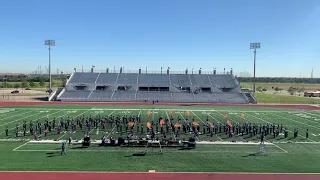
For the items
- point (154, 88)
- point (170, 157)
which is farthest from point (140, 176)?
point (154, 88)

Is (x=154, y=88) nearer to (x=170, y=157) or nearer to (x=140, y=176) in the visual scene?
(x=170, y=157)

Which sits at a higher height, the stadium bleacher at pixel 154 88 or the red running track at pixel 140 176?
the stadium bleacher at pixel 154 88

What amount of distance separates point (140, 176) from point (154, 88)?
1673 inches

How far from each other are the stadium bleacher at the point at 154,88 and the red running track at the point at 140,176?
35.6 m

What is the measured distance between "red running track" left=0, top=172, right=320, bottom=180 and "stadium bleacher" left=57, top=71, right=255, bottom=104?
35.6 metres

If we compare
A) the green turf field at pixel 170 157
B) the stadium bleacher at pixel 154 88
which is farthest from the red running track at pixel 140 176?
the stadium bleacher at pixel 154 88

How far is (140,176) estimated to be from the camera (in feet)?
42.9

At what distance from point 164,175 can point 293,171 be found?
634 cm

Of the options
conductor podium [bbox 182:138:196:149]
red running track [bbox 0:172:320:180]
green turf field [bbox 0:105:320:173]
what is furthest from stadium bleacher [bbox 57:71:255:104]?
red running track [bbox 0:172:320:180]

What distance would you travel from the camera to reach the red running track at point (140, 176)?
12.8 metres

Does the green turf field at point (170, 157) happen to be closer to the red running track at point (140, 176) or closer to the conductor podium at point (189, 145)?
the conductor podium at point (189, 145)

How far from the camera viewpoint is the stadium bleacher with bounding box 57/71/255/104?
49.9 metres

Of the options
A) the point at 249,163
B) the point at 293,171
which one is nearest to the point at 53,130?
the point at 249,163

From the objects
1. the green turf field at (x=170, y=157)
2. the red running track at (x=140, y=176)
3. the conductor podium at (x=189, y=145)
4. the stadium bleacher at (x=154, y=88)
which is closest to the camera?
the red running track at (x=140, y=176)
